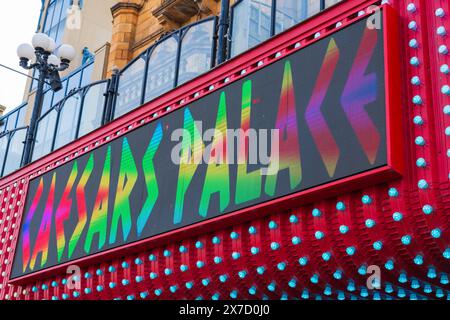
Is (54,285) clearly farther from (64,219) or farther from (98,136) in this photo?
(98,136)

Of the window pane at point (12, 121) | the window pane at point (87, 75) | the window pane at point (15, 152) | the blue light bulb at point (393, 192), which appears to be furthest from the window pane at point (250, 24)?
the window pane at point (12, 121)

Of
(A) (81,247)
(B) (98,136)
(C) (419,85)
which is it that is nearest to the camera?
(C) (419,85)

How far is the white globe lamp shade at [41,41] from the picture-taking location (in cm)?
1498

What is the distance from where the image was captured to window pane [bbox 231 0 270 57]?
9367 millimetres

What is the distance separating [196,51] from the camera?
414 inches

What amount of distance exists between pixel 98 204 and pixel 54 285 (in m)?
1.70

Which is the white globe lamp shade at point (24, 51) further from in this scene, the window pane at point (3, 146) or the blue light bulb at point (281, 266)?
the blue light bulb at point (281, 266)

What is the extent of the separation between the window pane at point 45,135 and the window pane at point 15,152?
105cm

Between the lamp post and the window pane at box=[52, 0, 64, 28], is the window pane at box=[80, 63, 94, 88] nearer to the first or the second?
the lamp post

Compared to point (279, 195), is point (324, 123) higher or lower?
higher

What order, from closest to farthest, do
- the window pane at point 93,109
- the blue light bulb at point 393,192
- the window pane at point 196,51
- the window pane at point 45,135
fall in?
the blue light bulb at point 393,192 < the window pane at point 196,51 < the window pane at point 93,109 < the window pane at point 45,135

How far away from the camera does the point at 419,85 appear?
659cm

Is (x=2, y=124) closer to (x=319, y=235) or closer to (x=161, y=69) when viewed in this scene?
(x=161, y=69)

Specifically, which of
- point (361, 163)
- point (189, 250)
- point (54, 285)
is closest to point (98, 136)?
point (54, 285)
